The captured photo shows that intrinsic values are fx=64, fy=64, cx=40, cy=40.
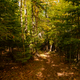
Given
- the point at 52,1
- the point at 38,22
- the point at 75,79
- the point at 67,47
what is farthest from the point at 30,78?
the point at 52,1

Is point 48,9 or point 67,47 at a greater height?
point 48,9

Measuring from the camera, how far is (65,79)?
5.61 m

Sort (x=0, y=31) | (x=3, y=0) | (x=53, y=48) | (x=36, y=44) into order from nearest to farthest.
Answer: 1. (x=0, y=31)
2. (x=3, y=0)
3. (x=36, y=44)
4. (x=53, y=48)

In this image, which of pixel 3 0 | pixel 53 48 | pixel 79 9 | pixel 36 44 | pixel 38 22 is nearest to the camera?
pixel 3 0

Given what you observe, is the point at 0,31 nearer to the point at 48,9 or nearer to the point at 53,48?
the point at 48,9

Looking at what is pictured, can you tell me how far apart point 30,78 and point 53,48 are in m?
16.4

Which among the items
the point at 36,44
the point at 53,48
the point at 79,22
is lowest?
the point at 53,48

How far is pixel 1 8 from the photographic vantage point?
17.1ft

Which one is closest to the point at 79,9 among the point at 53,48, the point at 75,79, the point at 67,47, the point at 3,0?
the point at 67,47

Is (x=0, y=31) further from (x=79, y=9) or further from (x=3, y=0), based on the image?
(x=79, y=9)

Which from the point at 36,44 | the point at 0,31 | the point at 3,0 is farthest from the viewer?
the point at 36,44

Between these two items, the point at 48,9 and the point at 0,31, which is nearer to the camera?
the point at 0,31

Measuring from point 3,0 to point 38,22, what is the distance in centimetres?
890

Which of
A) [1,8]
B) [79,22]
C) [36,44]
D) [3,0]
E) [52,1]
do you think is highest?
[52,1]
